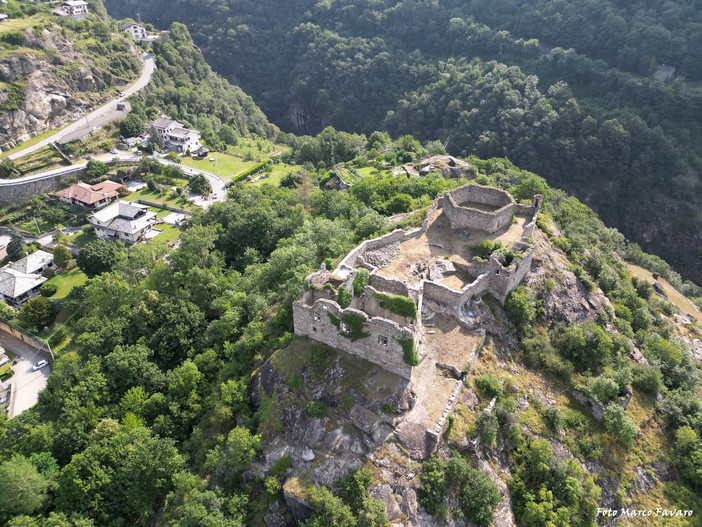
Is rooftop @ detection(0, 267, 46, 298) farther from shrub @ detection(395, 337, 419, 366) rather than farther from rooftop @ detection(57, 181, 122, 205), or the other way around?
shrub @ detection(395, 337, 419, 366)

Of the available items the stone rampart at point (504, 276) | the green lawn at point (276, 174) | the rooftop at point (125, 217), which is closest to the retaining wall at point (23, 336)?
the rooftop at point (125, 217)

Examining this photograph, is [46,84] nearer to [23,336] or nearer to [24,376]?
[23,336]

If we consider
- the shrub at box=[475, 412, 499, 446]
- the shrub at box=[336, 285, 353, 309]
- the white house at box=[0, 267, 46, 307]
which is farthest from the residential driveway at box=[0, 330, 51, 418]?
the shrub at box=[475, 412, 499, 446]

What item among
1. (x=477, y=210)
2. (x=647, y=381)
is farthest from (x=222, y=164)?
(x=647, y=381)

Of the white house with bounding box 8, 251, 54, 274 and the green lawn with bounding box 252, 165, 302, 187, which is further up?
the green lawn with bounding box 252, 165, 302, 187

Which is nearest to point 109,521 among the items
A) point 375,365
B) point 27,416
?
point 27,416

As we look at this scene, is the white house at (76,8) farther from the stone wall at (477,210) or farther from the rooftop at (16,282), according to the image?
the stone wall at (477,210)
